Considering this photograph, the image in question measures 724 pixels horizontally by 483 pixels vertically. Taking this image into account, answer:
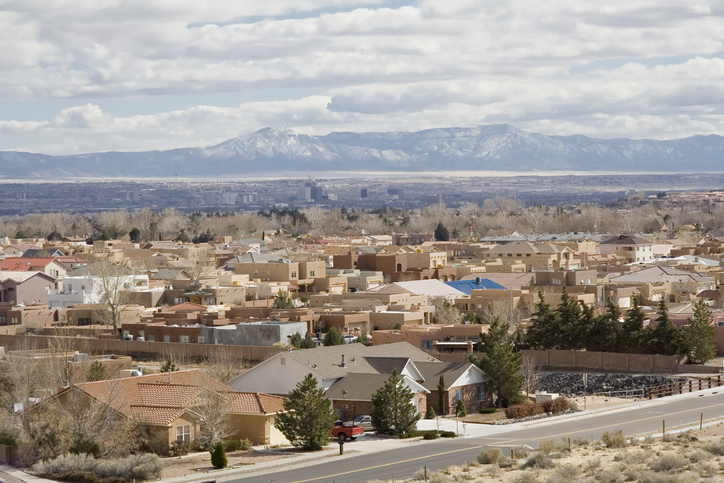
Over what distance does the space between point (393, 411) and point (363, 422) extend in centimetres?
277

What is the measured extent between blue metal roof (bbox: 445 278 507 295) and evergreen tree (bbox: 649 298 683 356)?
33431 mm

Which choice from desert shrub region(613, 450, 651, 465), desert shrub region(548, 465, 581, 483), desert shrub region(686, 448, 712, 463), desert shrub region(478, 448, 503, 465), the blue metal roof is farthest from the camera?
the blue metal roof

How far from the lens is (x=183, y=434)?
41219 mm

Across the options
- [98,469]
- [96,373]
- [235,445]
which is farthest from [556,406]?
[98,469]

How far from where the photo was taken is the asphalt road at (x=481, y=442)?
35531 mm

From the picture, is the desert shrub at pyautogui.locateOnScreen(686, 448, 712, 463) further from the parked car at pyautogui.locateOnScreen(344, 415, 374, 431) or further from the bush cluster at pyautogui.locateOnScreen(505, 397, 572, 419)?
the bush cluster at pyautogui.locateOnScreen(505, 397, 572, 419)

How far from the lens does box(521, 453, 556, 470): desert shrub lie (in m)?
34.3

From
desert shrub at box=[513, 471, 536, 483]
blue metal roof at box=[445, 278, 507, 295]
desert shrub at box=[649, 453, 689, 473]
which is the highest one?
desert shrub at box=[649, 453, 689, 473]

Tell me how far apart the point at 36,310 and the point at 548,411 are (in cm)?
4534

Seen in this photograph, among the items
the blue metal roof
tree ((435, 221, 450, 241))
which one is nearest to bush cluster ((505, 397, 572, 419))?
the blue metal roof

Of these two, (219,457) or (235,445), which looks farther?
(235,445)

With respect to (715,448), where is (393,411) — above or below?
below

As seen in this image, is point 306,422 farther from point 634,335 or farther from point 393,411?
point 634,335

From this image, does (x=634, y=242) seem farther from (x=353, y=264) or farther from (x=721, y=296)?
(x=721, y=296)
